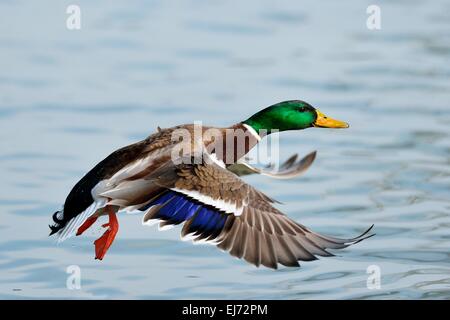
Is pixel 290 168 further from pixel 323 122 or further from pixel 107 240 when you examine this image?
pixel 107 240

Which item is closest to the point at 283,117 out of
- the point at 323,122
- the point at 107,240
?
the point at 323,122

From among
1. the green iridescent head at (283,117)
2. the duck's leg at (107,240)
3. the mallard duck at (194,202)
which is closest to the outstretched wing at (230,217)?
the mallard duck at (194,202)

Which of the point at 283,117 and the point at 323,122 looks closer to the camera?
the point at 283,117

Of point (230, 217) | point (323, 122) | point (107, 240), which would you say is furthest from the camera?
point (323, 122)

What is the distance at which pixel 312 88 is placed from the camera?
12094 millimetres

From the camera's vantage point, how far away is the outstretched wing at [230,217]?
657 cm

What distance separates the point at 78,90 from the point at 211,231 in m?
5.53

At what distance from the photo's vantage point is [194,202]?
691 cm

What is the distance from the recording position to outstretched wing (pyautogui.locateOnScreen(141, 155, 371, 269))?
6.57 m

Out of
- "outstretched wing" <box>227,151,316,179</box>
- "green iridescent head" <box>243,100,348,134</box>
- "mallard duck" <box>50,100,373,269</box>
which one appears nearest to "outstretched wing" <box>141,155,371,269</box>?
"mallard duck" <box>50,100,373,269</box>

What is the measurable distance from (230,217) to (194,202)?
24cm

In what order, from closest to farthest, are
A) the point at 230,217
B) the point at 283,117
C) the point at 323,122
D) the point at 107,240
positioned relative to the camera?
1. the point at 230,217
2. the point at 107,240
3. the point at 283,117
4. the point at 323,122

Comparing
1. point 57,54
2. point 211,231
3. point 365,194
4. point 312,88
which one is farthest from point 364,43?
point 211,231

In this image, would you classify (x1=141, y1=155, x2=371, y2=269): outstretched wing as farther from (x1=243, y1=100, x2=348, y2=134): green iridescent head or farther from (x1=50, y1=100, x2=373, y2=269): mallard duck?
(x1=243, y1=100, x2=348, y2=134): green iridescent head
